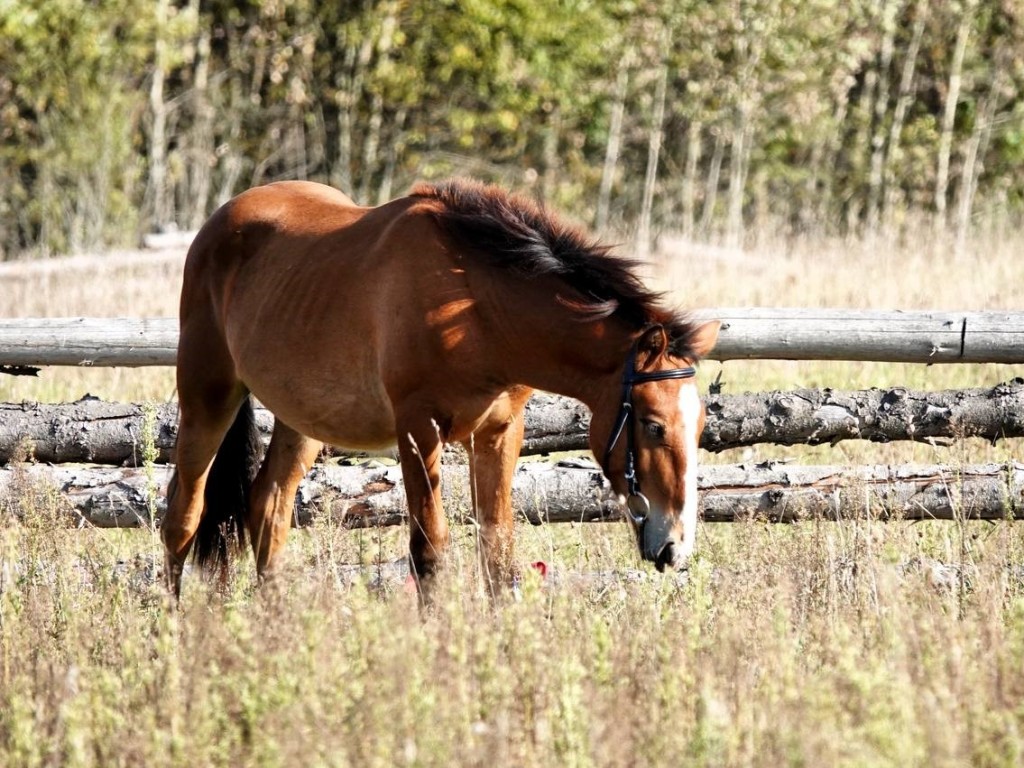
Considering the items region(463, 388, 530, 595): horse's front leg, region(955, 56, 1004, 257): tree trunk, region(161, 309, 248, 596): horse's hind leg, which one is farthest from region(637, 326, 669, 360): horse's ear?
region(955, 56, 1004, 257): tree trunk

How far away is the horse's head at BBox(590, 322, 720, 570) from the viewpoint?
4297mm

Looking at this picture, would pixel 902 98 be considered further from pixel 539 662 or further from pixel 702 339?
pixel 539 662

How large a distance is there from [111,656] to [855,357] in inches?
154

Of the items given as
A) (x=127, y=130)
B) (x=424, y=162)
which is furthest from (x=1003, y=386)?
(x=424, y=162)

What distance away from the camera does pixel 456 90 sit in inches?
922

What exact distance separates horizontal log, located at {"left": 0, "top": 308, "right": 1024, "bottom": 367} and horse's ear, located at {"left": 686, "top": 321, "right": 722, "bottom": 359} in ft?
5.71

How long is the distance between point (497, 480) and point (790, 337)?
207 centimetres

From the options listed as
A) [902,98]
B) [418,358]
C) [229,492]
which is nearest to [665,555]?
[418,358]

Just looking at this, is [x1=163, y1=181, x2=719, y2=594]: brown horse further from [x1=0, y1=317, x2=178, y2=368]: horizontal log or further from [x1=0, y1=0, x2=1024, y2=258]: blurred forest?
[x1=0, y1=0, x2=1024, y2=258]: blurred forest

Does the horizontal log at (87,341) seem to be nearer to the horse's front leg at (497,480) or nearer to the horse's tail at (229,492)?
the horse's tail at (229,492)

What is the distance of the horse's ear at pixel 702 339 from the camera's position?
4.50 meters

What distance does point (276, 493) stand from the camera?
5.77 meters

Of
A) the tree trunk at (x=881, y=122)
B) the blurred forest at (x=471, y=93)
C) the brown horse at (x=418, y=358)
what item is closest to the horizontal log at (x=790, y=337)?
the brown horse at (x=418, y=358)

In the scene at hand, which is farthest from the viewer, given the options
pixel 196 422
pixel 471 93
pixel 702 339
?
pixel 471 93
